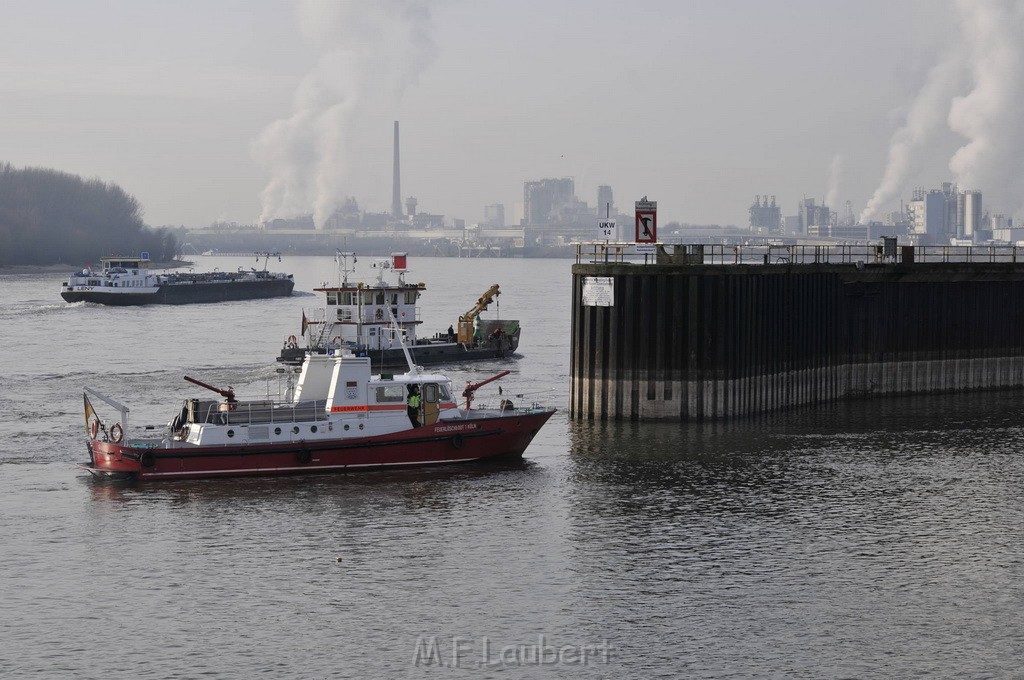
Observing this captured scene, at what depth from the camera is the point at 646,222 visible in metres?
60.1

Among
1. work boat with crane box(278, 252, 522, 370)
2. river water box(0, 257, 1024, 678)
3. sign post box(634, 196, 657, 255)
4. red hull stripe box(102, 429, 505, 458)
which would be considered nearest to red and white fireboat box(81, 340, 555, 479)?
red hull stripe box(102, 429, 505, 458)

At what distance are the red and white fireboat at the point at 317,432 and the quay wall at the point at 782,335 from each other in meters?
9.61

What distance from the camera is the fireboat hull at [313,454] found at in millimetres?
47719

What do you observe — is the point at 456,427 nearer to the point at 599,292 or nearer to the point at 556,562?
the point at 599,292

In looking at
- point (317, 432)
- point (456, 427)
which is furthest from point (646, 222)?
point (317, 432)

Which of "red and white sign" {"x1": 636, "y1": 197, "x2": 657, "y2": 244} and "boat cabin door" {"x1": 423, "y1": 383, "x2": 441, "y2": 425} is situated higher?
"red and white sign" {"x1": 636, "y1": 197, "x2": 657, "y2": 244}

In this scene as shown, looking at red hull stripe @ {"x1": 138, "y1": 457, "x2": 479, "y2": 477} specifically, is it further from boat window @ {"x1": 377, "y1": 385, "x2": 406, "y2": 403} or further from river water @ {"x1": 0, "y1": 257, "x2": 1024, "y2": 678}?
boat window @ {"x1": 377, "y1": 385, "x2": 406, "y2": 403}

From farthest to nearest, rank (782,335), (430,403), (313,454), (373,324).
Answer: (373,324) → (782,335) → (430,403) → (313,454)

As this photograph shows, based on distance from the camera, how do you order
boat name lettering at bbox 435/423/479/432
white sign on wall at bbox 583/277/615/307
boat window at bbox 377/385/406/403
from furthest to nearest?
white sign on wall at bbox 583/277/615/307 → boat name lettering at bbox 435/423/479/432 → boat window at bbox 377/385/406/403

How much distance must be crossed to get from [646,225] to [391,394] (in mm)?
16216

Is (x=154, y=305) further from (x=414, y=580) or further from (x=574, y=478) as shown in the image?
(x=414, y=580)

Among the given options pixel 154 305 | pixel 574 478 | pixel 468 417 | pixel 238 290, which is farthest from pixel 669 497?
pixel 238 290

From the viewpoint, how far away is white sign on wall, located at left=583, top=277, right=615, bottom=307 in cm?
5884

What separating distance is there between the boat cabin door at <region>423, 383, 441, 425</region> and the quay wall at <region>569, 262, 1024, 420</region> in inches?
430
